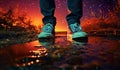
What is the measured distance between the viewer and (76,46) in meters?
1.77

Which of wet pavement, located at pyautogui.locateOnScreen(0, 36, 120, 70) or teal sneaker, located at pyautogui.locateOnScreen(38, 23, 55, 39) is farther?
teal sneaker, located at pyautogui.locateOnScreen(38, 23, 55, 39)

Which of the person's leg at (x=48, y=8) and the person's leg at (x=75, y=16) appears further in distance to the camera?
the person's leg at (x=48, y=8)

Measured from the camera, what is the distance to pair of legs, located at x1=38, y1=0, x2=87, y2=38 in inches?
83.0

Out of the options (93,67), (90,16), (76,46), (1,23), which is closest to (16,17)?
(1,23)

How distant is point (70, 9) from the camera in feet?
7.04

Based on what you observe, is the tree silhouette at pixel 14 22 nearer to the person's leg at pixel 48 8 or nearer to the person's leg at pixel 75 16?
the person's leg at pixel 48 8

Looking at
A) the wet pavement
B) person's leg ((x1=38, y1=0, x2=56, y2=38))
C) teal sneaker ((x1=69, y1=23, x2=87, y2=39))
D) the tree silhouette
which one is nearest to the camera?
the wet pavement

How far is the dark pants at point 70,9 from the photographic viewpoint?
2114 mm

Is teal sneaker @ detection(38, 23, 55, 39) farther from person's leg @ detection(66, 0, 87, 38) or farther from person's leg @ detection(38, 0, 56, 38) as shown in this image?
person's leg @ detection(66, 0, 87, 38)

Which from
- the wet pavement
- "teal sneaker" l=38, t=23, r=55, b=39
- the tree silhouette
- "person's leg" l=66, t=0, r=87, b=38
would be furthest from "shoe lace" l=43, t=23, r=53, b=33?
the tree silhouette

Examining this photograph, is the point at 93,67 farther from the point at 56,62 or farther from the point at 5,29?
the point at 5,29

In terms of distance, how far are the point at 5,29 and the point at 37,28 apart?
15.2 inches

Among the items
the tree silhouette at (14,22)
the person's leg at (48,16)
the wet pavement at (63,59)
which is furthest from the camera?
the tree silhouette at (14,22)

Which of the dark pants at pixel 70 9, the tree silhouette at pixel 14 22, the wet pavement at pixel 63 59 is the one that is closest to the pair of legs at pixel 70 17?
the dark pants at pixel 70 9
